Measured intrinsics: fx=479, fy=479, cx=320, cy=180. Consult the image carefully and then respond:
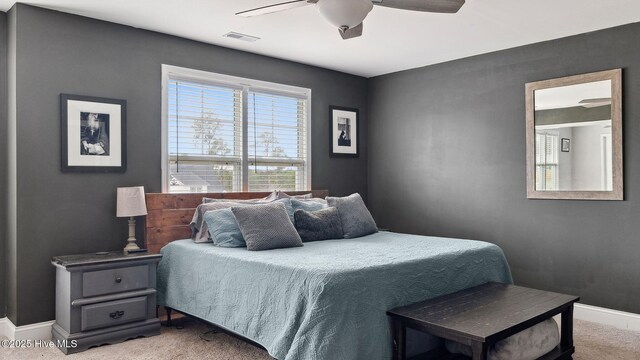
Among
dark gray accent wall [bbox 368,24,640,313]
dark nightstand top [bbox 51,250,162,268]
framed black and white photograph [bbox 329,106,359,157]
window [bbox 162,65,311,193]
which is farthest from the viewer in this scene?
framed black and white photograph [bbox 329,106,359,157]

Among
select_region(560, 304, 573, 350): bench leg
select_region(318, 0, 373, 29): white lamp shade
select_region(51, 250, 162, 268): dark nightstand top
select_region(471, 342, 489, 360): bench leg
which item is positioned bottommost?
select_region(560, 304, 573, 350): bench leg

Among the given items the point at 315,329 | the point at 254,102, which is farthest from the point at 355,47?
the point at 315,329

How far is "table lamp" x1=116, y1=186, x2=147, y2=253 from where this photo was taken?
3746 millimetres

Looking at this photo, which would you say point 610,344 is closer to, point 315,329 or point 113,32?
point 315,329

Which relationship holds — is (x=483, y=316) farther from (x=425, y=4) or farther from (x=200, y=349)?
(x=200, y=349)

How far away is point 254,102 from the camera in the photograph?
4879 mm

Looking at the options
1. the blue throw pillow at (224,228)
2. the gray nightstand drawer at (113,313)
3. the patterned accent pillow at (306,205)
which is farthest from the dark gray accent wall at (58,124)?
the patterned accent pillow at (306,205)

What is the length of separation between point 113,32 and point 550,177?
158 inches

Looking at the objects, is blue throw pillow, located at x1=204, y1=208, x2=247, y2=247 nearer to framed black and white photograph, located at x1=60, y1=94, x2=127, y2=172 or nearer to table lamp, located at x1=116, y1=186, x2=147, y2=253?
table lamp, located at x1=116, y1=186, x2=147, y2=253

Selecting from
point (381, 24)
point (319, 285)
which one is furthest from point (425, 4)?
point (319, 285)

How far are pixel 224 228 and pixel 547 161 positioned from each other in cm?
296

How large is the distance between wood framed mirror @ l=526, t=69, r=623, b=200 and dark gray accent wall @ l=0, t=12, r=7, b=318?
175 inches

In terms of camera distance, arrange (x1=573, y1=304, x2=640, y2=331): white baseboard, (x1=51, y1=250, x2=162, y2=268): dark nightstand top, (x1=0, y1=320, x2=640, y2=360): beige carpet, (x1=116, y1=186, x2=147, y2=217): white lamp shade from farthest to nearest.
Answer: (x1=573, y1=304, x2=640, y2=331): white baseboard
(x1=116, y1=186, x2=147, y2=217): white lamp shade
(x1=51, y1=250, x2=162, y2=268): dark nightstand top
(x1=0, y1=320, x2=640, y2=360): beige carpet

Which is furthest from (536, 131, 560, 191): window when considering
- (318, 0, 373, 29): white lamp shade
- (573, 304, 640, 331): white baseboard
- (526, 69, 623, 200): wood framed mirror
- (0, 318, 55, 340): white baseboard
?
(0, 318, 55, 340): white baseboard
